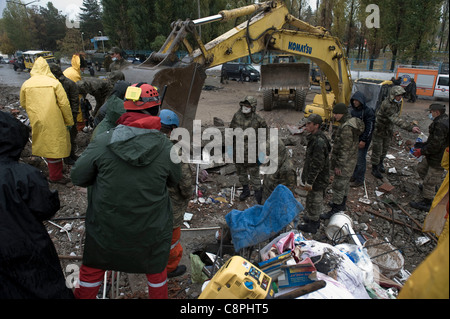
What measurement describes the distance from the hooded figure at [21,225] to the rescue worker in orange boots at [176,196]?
115 centimetres

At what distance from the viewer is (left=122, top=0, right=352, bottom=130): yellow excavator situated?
4.20m

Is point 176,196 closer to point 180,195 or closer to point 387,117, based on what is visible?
point 180,195

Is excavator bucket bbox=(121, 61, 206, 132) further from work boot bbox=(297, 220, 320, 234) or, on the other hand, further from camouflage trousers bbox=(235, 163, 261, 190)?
work boot bbox=(297, 220, 320, 234)

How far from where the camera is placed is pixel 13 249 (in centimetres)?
184

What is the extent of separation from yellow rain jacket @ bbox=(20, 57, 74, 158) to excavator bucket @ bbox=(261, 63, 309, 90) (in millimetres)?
7674

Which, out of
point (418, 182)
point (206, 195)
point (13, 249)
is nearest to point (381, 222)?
point (418, 182)

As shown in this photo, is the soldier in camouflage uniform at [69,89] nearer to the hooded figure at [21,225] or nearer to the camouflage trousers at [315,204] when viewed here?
the hooded figure at [21,225]

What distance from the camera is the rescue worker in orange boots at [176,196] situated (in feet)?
9.33

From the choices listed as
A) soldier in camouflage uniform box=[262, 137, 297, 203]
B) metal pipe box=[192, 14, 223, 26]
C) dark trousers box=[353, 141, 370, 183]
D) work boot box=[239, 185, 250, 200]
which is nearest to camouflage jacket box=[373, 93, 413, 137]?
dark trousers box=[353, 141, 370, 183]

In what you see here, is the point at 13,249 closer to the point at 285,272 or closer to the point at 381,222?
the point at 285,272

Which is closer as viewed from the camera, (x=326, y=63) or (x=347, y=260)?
(x=347, y=260)

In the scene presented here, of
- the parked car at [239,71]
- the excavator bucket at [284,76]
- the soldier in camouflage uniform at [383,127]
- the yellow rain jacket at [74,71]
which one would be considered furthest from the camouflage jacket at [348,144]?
the parked car at [239,71]

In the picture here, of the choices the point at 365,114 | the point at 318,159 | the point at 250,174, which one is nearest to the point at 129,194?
the point at 318,159
